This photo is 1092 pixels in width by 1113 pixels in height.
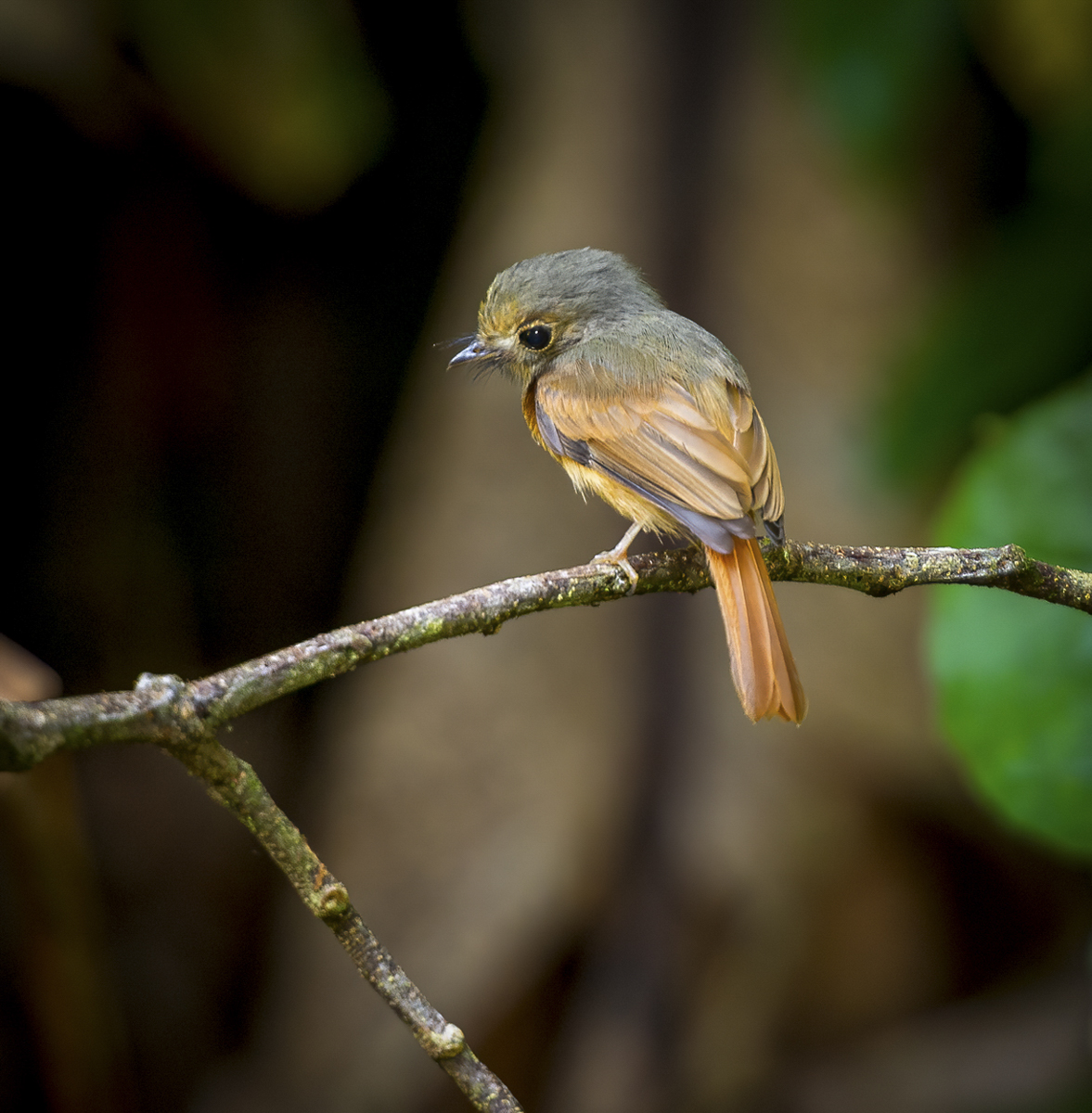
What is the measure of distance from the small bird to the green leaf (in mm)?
402

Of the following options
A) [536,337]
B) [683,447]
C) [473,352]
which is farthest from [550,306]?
[683,447]

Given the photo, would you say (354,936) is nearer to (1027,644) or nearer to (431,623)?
(431,623)

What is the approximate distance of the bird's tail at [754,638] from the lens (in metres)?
1.69

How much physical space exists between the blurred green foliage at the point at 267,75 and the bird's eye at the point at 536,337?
1.06 meters

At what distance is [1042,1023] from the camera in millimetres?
3580

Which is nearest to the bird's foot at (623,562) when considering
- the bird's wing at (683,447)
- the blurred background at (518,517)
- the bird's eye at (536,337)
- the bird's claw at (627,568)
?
the bird's claw at (627,568)

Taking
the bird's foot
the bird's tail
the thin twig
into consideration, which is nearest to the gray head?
the bird's foot

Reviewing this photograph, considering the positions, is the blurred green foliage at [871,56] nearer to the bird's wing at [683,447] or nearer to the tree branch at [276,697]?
the bird's wing at [683,447]

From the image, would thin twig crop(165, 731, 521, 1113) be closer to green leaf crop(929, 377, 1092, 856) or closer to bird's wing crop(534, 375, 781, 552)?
bird's wing crop(534, 375, 781, 552)

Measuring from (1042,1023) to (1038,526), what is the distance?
2234mm

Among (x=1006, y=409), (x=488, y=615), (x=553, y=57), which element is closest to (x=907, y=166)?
(x=1006, y=409)

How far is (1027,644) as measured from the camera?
2115 mm

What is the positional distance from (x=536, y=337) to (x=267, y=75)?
1221mm

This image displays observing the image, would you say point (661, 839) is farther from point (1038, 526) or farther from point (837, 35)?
point (837, 35)
